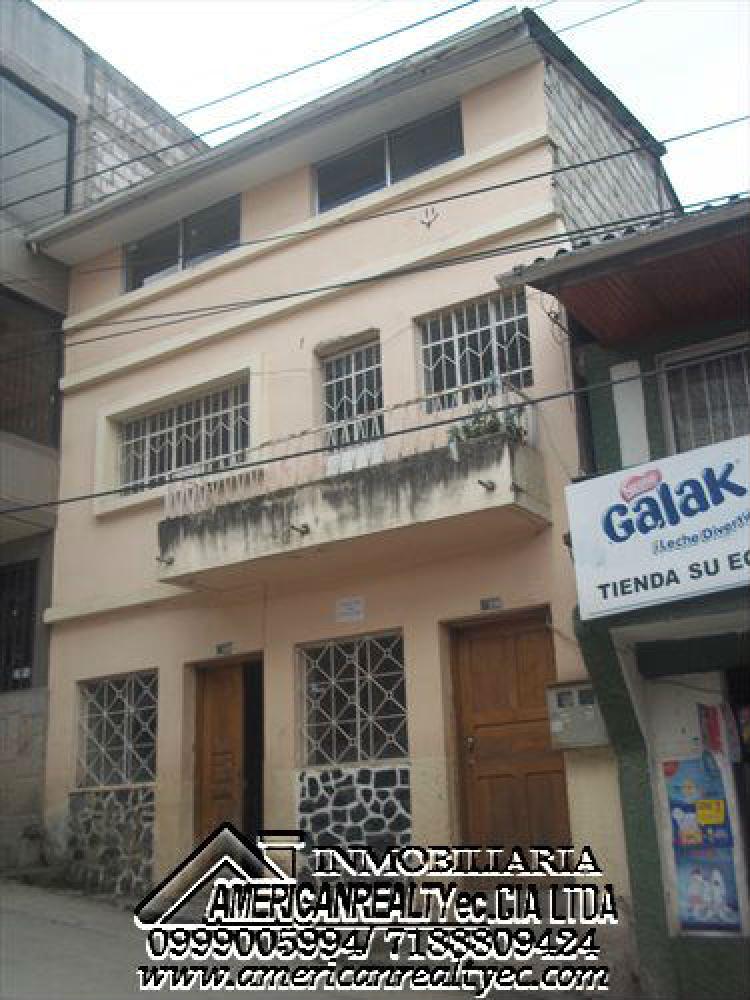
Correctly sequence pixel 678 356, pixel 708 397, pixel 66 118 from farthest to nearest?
pixel 66 118, pixel 678 356, pixel 708 397

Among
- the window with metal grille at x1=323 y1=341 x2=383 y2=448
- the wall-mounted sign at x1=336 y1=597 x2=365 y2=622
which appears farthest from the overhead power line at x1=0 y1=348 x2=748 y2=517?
the wall-mounted sign at x1=336 y1=597 x2=365 y2=622

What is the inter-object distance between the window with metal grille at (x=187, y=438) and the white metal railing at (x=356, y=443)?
1.50ft

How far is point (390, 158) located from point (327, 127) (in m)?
0.79

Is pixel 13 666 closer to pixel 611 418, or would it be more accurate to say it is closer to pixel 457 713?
pixel 457 713

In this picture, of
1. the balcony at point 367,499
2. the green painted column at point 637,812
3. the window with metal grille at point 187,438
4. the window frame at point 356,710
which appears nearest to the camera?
the green painted column at point 637,812

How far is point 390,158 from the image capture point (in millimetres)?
11891

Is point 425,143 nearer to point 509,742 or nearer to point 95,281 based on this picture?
point 95,281

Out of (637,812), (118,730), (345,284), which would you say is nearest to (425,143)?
(345,284)

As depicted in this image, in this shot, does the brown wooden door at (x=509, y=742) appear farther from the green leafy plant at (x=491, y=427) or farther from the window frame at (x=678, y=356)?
the window frame at (x=678, y=356)

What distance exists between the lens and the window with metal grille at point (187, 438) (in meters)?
12.2

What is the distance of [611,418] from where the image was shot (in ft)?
30.0

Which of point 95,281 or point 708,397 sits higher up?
point 95,281

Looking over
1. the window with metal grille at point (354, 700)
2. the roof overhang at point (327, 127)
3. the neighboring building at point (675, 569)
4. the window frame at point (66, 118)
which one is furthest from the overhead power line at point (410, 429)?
the window frame at point (66, 118)

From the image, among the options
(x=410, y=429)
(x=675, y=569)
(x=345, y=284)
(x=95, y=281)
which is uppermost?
(x=95, y=281)
